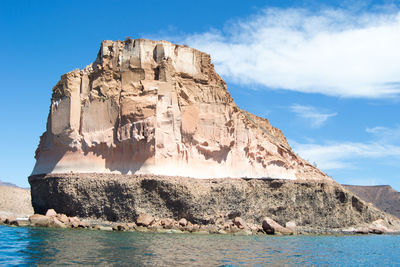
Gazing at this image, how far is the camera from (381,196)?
108438 mm

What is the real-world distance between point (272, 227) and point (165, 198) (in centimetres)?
730

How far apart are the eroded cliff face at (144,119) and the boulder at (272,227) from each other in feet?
15.0

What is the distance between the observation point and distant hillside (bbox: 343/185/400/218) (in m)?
104

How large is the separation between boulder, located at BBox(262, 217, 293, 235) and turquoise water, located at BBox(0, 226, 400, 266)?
613 centimetres

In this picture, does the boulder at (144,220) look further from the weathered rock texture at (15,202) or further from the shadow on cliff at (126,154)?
the weathered rock texture at (15,202)

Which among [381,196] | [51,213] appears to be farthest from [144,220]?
[381,196]

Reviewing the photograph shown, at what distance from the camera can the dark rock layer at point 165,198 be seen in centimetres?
2673

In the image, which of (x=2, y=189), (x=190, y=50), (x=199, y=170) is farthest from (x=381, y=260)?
(x=2, y=189)

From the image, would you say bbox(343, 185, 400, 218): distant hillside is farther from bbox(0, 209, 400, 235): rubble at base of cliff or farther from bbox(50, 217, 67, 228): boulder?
bbox(50, 217, 67, 228): boulder

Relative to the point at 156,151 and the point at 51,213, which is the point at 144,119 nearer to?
the point at 156,151

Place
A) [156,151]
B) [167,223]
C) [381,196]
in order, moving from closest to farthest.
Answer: [167,223], [156,151], [381,196]

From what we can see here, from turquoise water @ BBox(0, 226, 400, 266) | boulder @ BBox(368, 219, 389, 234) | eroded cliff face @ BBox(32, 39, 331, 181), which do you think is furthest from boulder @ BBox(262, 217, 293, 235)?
boulder @ BBox(368, 219, 389, 234)

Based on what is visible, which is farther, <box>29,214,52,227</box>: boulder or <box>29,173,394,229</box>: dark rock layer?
<box>29,173,394,229</box>: dark rock layer

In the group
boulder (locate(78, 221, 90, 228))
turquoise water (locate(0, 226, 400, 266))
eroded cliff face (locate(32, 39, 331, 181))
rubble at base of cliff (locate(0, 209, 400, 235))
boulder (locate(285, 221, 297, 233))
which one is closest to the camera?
turquoise water (locate(0, 226, 400, 266))
